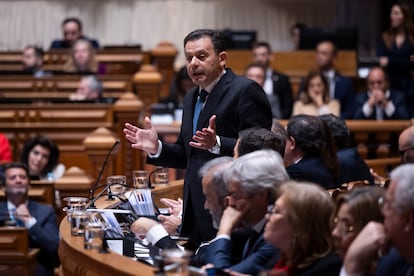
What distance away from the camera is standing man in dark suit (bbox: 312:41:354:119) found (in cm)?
1005

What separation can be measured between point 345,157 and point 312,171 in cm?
95

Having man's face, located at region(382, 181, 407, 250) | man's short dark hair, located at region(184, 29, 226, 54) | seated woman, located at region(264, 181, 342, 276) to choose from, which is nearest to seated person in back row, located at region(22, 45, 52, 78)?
man's short dark hair, located at region(184, 29, 226, 54)

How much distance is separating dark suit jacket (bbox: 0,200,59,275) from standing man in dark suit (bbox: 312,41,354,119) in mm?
3264

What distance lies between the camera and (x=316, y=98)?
30.8ft

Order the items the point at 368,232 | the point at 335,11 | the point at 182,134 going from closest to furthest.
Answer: the point at 368,232 → the point at 182,134 → the point at 335,11

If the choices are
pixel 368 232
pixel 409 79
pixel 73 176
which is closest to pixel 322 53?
pixel 409 79

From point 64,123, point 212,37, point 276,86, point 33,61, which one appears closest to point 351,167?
point 212,37

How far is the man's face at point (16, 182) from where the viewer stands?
721 cm

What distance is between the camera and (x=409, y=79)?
1054 centimetres

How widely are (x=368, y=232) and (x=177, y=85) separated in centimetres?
687

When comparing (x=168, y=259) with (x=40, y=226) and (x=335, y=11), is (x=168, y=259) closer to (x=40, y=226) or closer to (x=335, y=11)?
(x=40, y=226)

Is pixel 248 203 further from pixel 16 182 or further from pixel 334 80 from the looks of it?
pixel 334 80

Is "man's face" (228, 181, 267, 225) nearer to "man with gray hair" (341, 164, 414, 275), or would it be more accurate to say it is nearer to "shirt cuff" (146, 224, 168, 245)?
"shirt cuff" (146, 224, 168, 245)

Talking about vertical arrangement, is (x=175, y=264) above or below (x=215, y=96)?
below
